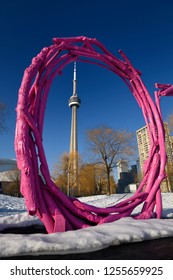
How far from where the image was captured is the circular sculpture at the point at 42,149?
4.63 m

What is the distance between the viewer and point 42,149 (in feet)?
16.4

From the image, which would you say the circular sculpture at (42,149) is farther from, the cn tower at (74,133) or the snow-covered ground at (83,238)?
the cn tower at (74,133)

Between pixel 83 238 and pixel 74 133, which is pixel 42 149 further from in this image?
pixel 74 133

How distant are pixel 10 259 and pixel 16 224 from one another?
11.4 feet

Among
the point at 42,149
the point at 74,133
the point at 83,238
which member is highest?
the point at 74,133

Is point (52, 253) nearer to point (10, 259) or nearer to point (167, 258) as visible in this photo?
point (10, 259)

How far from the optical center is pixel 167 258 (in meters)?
3.22

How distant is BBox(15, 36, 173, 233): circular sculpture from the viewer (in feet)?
15.2

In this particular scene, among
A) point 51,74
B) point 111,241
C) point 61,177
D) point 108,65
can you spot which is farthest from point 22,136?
point 61,177

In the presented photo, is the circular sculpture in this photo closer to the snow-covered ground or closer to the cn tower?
the snow-covered ground

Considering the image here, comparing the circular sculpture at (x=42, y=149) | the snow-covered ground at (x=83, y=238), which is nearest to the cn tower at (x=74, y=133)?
the circular sculpture at (x=42, y=149)

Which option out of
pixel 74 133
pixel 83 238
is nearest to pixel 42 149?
pixel 83 238

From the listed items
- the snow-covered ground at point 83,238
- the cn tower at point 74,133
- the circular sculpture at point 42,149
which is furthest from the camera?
the cn tower at point 74,133

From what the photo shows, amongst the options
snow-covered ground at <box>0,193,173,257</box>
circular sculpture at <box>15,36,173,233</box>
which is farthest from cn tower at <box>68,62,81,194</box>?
snow-covered ground at <box>0,193,173,257</box>
